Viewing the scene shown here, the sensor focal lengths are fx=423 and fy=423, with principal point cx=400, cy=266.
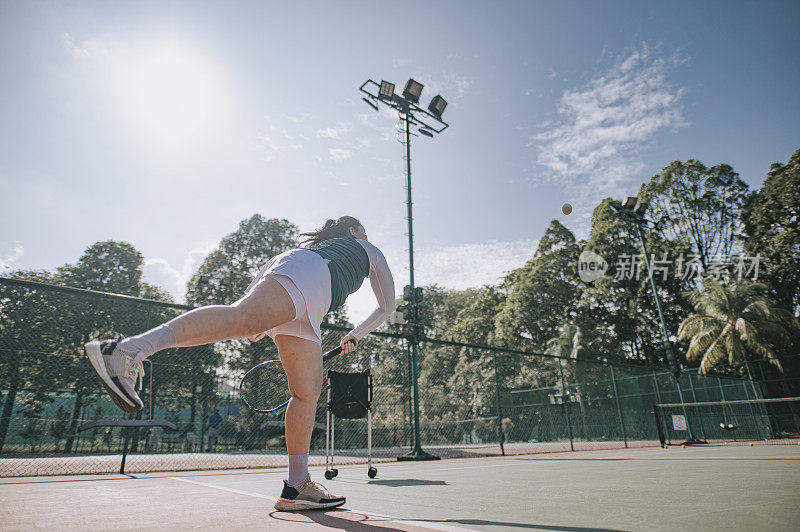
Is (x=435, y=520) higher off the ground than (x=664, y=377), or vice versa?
(x=664, y=377)

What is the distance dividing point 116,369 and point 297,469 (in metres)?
1.07

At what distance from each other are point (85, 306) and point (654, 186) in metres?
30.9

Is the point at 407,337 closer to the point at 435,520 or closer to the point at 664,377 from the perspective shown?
the point at 435,520

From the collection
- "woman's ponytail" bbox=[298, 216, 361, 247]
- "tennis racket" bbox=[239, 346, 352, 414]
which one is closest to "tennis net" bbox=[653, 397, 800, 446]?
"tennis racket" bbox=[239, 346, 352, 414]

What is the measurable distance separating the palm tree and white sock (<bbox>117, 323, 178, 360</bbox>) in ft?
76.9

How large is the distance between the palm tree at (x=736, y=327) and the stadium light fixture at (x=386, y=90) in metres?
18.7

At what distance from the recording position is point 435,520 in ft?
5.52

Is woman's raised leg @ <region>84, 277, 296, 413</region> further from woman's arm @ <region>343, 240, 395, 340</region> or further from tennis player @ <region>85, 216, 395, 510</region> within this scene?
woman's arm @ <region>343, 240, 395, 340</region>

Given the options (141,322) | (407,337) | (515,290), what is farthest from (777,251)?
(141,322)

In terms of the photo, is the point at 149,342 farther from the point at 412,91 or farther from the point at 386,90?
the point at 412,91

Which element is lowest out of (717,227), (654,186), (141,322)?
(141,322)

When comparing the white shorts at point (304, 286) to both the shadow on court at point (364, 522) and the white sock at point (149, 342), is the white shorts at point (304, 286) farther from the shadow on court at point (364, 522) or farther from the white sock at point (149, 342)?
the shadow on court at point (364, 522)

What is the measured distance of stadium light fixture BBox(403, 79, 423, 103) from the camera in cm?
1120

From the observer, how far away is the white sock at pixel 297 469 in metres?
2.07
